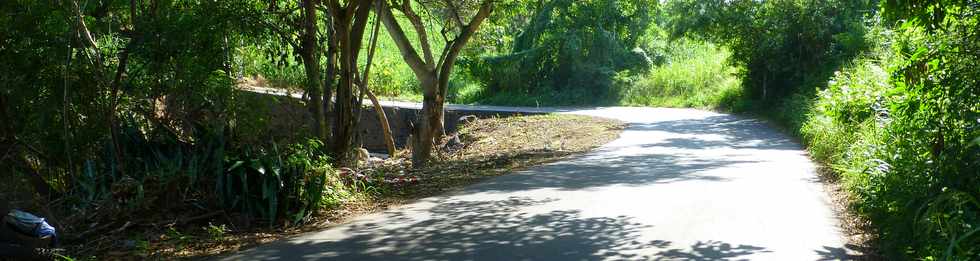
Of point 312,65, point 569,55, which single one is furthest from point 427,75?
point 569,55

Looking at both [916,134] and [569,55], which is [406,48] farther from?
[569,55]

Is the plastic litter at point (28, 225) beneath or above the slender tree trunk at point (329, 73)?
beneath

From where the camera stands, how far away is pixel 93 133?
887 cm

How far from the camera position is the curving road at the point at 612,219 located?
7570 mm

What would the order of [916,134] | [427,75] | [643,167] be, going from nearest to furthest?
[916,134], [643,167], [427,75]

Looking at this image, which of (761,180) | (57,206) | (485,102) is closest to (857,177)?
(761,180)

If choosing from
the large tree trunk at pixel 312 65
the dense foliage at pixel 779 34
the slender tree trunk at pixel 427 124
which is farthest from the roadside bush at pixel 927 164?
the dense foliage at pixel 779 34

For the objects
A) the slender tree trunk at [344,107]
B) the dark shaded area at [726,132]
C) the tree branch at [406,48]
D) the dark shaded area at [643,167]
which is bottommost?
the dark shaded area at [726,132]

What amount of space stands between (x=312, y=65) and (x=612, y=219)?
4240 millimetres

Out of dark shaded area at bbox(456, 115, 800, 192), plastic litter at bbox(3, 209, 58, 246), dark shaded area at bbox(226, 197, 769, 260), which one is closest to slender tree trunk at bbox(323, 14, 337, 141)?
dark shaded area at bbox(456, 115, 800, 192)

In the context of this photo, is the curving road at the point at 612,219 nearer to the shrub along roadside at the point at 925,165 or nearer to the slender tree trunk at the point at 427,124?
the shrub along roadside at the point at 925,165

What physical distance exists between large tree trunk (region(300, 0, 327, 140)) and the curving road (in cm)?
175

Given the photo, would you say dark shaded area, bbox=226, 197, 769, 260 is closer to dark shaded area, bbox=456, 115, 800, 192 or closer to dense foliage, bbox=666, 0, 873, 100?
dark shaded area, bbox=456, 115, 800, 192

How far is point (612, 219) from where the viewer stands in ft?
29.8
